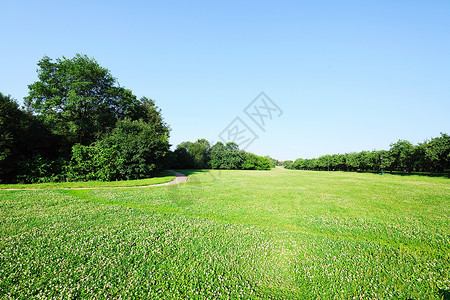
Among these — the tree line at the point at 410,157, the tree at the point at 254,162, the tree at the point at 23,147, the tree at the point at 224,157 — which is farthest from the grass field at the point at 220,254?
the tree at the point at 254,162

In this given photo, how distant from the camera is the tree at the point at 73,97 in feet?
A: 89.6

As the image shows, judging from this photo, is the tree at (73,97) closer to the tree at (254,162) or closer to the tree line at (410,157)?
the tree line at (410,157)

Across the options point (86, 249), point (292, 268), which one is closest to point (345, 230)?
point (292, 268)

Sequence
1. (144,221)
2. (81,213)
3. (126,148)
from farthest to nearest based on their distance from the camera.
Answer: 1. (126,148)
2. (81,213)
3. (144,221)

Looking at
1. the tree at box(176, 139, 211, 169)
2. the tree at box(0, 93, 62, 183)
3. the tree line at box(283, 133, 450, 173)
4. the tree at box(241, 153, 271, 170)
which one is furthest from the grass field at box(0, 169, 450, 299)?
the tree at box(241, 153, 271, 170)

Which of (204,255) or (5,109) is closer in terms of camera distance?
(204,255)

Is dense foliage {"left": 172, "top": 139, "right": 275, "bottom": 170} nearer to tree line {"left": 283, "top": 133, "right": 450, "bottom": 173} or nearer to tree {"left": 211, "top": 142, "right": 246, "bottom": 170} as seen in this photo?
tree {"left": 211, "top": 142, "right": 246, "bottom": 170}

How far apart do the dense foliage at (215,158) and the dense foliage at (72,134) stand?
39.2 meters

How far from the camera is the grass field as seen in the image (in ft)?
15.4

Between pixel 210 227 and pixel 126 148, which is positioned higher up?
pixel 126 148

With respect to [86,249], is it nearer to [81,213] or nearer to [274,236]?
[81,213]

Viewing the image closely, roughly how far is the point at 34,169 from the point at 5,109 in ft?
24.8

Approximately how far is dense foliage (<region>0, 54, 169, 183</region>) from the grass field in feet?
52.2

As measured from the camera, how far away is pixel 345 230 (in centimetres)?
888
